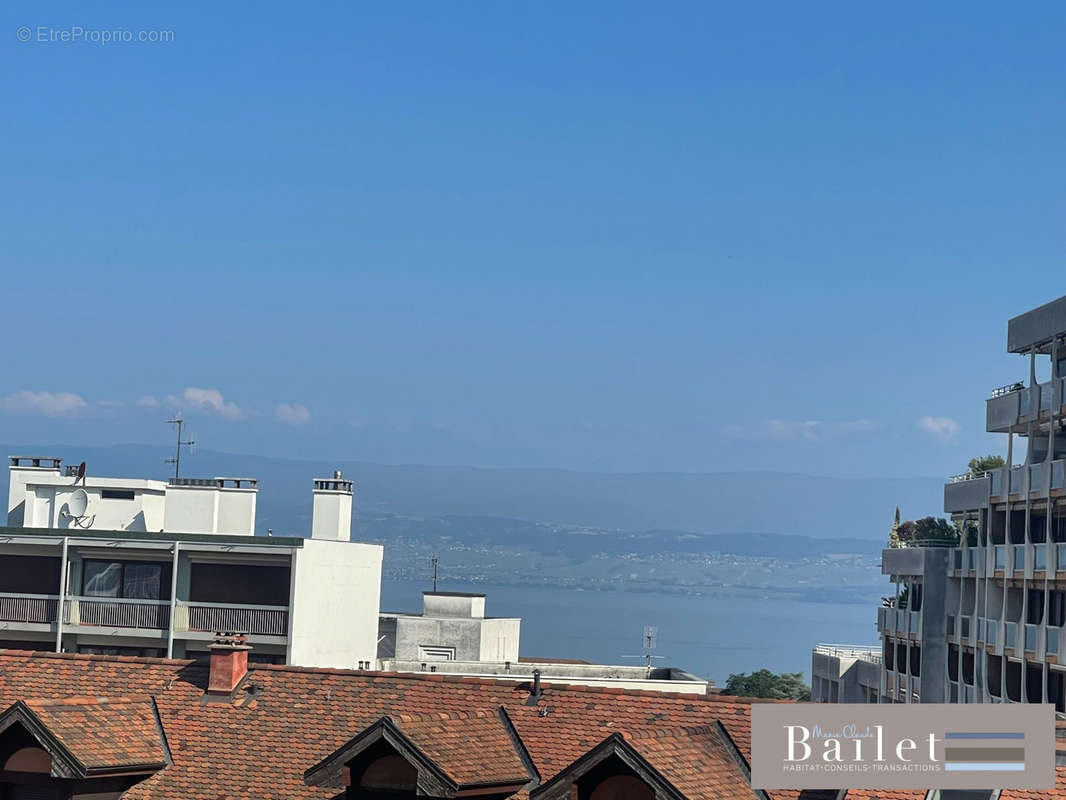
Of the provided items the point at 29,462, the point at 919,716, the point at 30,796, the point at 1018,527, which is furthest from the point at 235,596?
the point at 919,716

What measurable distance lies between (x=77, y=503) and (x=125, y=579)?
315 inches

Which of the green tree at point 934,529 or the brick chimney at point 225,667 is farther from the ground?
the green tree at point 934,529

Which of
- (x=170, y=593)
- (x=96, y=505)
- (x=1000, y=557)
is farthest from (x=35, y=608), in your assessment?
(x=1000, y=557)

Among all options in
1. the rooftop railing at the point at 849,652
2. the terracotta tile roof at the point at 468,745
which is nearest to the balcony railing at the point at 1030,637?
the rooftop railing at the point at 849,652

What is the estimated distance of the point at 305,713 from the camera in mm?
28125

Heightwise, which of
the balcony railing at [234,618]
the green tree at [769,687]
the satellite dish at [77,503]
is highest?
the satellite dish at [77,503]

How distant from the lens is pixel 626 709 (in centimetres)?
2706

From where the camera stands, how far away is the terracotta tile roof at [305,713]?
1041 inches

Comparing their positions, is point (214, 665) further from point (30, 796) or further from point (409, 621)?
point (409, 621)

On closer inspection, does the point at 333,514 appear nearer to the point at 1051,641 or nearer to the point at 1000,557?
the point at 1000,557

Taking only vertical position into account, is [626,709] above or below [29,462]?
below

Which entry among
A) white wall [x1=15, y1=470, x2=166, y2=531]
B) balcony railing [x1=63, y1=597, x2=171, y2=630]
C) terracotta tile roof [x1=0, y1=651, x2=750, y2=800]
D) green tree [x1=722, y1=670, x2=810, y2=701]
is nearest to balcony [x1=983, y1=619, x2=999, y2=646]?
balcony railing [x1=63, y1=597, x2=171, y2=630]

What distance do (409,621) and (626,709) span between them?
4865 centimetres

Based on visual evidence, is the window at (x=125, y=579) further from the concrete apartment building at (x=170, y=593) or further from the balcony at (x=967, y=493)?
the balcony at (x=967, y=493)
